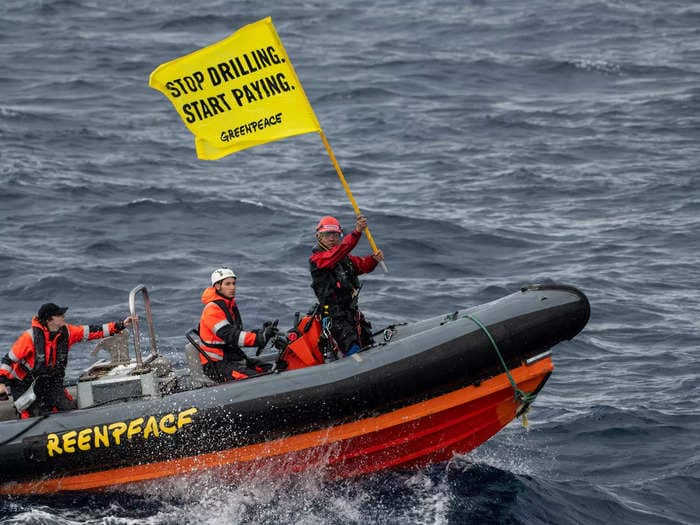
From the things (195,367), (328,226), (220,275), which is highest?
(328,226)

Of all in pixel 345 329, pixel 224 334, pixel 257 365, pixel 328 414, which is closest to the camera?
pixel 328 414

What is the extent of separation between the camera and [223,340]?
972 centimetres

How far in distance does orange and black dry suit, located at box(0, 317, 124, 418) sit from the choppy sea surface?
0.86 m

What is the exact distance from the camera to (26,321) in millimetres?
14102

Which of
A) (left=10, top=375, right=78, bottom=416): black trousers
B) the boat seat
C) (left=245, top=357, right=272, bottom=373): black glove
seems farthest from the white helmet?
(left=10, top=375, right=78, bottom=416): black trousers

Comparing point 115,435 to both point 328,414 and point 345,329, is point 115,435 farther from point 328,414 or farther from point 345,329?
point 345,329

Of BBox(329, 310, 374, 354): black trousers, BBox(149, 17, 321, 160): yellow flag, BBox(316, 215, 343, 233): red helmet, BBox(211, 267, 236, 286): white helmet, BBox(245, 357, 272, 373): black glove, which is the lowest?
BBox(245, 357, 272, 373): black glove

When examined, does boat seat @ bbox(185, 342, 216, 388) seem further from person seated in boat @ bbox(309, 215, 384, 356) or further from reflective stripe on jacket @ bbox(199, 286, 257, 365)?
person seated in boat @ bbox(309, 215, 384, 356)

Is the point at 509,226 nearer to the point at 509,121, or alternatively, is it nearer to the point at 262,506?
the point at 509,121

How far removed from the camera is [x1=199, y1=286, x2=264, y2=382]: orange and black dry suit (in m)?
9.61

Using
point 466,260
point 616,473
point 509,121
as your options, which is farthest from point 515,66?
point 616,473

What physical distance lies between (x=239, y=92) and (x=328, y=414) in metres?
2.90

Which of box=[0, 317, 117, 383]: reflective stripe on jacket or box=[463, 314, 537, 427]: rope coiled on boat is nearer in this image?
box=[463, 314, 537, 427]: rope coiled on boat

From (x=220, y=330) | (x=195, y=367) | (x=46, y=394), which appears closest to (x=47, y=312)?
(x=46, y=394)
